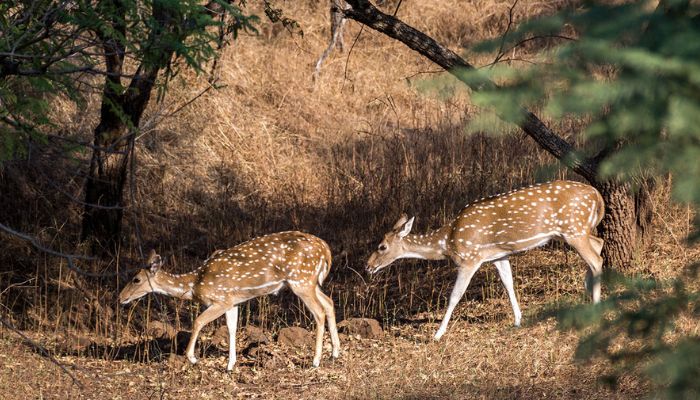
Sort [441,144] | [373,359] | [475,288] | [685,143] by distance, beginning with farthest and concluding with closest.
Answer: [441,144]
[475,288]
[373,359]
[685,143]

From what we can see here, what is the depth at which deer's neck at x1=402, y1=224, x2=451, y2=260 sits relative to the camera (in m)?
10.2

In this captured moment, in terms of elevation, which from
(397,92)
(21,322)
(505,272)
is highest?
(397,92)

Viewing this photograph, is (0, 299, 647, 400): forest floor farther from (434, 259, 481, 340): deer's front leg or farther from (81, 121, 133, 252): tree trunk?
(81, 121, 133, 252): tree trunk

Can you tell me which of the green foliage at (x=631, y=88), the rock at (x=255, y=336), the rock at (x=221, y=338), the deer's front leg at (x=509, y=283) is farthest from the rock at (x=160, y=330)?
the green foliage at (x=631, y=88)

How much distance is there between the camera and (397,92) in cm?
1792

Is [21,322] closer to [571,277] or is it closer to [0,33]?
[0,33]

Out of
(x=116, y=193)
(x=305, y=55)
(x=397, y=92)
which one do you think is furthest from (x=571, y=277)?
(x=305, y=55)

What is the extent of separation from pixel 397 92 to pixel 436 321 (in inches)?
314

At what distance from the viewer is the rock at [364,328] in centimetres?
989

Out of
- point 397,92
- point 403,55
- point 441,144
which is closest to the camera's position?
point 441,144

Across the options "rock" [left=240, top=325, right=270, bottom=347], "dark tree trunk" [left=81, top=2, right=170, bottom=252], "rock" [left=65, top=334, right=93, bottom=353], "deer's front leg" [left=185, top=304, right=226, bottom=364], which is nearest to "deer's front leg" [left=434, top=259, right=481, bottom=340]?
"rock" [left=240, top=325, right=270, bottom=347]

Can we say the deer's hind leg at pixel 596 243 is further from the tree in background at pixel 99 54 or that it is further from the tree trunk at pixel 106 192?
the tree trunk at pixel 106 192

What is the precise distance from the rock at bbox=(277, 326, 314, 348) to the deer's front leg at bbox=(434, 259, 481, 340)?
1203 millimetres

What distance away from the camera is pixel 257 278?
929 centimetres
